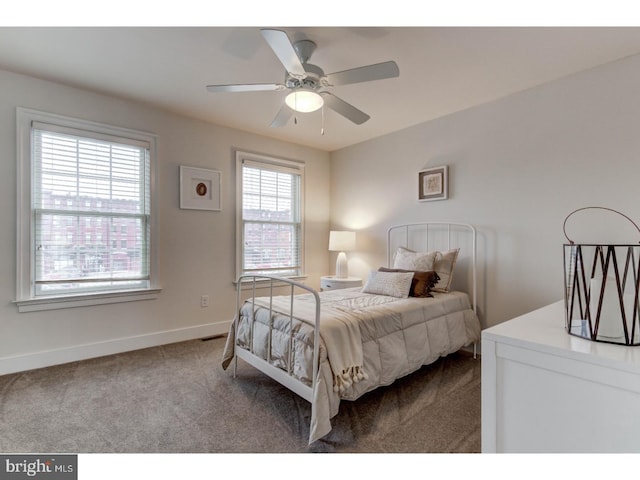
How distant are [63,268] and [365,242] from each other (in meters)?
Result: 3.17

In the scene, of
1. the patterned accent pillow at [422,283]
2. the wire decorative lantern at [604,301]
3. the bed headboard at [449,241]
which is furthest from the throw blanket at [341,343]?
the bed headboard at [449,241]

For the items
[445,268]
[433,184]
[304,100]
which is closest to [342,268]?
[445,268]

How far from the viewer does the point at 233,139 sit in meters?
3.80

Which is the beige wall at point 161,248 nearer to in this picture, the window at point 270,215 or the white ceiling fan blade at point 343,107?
the window at point 270,215

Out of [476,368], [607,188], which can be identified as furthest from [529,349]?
[607,188]

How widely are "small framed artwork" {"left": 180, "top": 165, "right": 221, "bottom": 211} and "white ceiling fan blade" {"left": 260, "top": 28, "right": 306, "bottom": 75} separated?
1.95 metres

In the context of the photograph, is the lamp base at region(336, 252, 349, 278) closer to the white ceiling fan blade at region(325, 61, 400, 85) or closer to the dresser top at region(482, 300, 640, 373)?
the white ceiling fan blade at region(325, 61, 400, 85)

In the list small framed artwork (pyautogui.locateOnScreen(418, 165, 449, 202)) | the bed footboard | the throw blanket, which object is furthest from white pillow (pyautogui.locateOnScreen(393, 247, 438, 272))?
the bed footboard

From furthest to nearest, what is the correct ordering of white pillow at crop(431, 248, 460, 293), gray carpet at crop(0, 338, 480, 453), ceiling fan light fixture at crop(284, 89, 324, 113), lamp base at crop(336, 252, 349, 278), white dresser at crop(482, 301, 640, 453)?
lamp base at crop(336, 252, 349, 278) < white pillow at crop(431, 248, 460, 293) < ceiling fan light fixture at crop(284, 89, 324, 113) < gray carpet at crop(0, 338, 480, 453) < white dresser at crop(482, 301, 640, 453)

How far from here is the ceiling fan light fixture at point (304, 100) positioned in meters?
2.15

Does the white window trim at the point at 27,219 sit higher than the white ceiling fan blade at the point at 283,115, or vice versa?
the white ceiling fan blade at the point at 283,115

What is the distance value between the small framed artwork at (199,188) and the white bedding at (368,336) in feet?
5.05

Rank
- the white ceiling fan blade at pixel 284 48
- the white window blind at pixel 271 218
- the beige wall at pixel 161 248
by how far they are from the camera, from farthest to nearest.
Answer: the white window blind at pixel 271 218, the beige wall at pixel 161 248, the white ceiling fan blade at pixel 284 48

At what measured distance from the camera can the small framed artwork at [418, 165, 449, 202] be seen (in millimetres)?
3395
